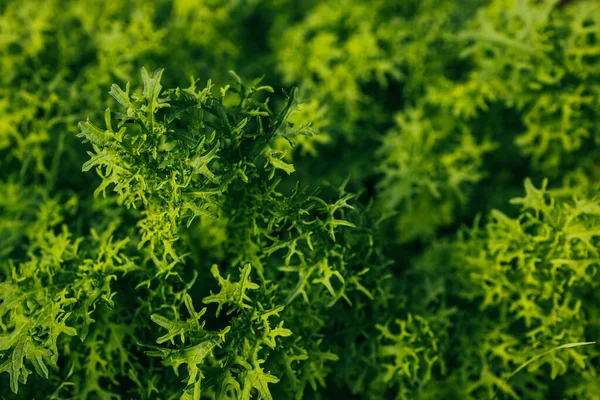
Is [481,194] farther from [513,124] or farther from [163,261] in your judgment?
[163,261]

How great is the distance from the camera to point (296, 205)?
1.79m

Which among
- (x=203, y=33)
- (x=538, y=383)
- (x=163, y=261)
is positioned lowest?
(x=538, y=383)

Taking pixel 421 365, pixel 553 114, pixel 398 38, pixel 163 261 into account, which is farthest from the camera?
pixel 398 38

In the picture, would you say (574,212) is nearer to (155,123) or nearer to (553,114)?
(553,114)

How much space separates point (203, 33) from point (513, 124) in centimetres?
199

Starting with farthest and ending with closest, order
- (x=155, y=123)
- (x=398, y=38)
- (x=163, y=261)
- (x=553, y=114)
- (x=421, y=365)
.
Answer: (x=398, y=38) → (x=553, y=114) → (x=421, y=365) → (x=163, y=261) → (x=155, y=123)

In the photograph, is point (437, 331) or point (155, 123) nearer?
point (155, 123)

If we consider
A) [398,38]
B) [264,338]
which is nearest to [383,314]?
[264,338]

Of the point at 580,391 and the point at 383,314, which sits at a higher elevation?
the point at 383,314

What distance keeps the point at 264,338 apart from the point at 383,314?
70cm

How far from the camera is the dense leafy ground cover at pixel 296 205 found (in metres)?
1.71

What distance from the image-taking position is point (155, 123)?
64.9 inches

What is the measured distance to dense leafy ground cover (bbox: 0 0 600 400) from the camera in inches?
67.4

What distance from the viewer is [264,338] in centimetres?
169
